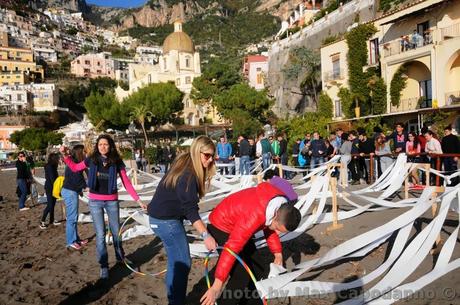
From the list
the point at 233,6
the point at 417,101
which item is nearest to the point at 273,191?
the point at 417,101

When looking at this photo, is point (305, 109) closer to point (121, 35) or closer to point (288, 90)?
point (288, 90)

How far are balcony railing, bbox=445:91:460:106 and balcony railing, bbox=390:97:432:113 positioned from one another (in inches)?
57.8

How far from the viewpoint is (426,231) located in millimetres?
4664

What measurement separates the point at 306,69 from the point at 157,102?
939 inches

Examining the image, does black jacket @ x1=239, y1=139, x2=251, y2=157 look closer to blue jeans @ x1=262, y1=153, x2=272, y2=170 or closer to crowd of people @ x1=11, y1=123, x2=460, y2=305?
blue jeans @ x1=262, y1=153, x2=272, y2=170

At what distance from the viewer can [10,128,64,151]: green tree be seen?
194 feet

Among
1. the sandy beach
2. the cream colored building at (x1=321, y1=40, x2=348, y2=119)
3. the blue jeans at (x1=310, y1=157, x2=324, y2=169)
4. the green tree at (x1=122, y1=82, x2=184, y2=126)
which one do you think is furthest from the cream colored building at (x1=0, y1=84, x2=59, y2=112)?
the sandy beach

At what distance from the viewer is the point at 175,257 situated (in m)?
3.42

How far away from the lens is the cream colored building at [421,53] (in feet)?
79.2

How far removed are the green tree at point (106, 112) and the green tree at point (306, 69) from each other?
24.1 meters

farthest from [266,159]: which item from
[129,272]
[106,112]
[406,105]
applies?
[106,112]

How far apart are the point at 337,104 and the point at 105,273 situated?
30007 millimetres

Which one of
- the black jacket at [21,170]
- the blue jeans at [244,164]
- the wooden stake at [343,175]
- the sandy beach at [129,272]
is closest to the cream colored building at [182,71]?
the blue jeans at [244,164]

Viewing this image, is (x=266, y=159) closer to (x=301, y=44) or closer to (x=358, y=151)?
(x=358, y=151)
